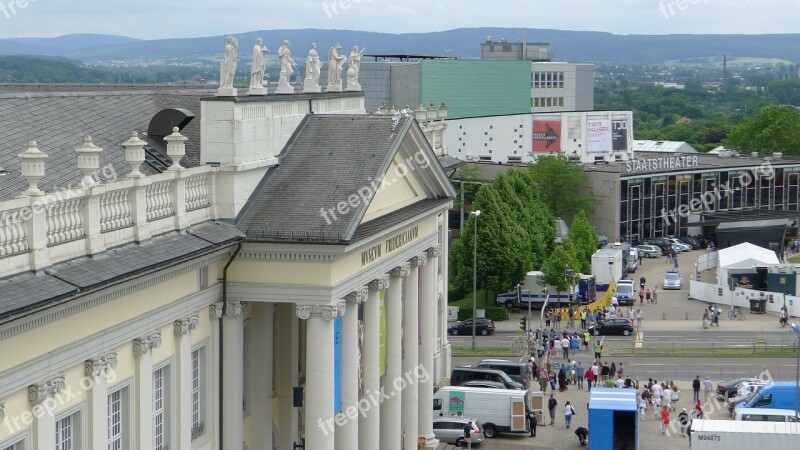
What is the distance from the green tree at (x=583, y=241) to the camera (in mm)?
108062

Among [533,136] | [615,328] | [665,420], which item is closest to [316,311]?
[665,420]

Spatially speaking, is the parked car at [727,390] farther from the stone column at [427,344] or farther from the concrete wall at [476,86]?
the concrete wall at [476,86]

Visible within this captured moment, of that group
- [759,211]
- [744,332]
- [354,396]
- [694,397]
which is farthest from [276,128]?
[759,211]

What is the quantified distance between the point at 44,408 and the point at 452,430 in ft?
111

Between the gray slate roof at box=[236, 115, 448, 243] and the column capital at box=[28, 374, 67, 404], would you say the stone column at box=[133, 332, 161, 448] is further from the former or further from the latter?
the gray slate roof at box=[236, 115, 448, 243]

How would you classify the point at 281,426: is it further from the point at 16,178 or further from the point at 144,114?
the point at 16,178

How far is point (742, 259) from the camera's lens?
4220 inches

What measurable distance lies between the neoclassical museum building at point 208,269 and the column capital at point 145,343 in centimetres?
5

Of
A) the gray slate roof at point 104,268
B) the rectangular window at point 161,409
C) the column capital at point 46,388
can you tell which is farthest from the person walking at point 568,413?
the column capital at point 46,388

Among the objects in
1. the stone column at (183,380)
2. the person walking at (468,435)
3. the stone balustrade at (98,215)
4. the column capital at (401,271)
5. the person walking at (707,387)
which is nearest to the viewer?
the stone balustrade at (98,215)

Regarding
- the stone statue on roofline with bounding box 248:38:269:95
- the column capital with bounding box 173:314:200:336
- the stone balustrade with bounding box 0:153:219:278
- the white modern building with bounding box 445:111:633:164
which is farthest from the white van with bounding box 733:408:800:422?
the white modern building with bounding box 445:111:633:164

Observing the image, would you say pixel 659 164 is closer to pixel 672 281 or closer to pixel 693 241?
pixel 693 241

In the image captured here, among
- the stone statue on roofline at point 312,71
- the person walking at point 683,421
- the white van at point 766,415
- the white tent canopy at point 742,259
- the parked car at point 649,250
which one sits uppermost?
the stone statue on roofline at point 312,71

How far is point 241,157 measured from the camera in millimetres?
37906
